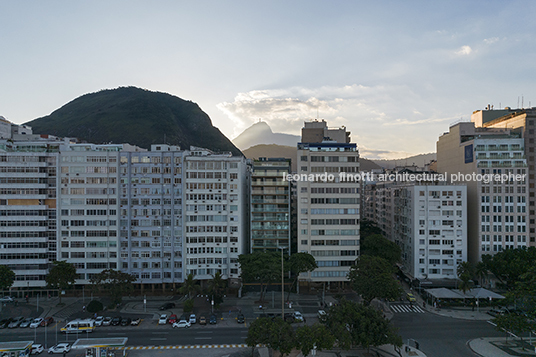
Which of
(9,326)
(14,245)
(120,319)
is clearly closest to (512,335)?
(120,319)

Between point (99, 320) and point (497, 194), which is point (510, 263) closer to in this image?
point (497, 194)

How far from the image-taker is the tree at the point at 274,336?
41.4m

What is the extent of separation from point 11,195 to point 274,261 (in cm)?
6547

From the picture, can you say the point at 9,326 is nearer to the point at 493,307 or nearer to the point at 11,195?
the point at 11,195

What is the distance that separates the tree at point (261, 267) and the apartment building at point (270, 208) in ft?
30.0

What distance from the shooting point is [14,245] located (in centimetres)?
8038

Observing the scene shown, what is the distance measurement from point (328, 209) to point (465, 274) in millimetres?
32343

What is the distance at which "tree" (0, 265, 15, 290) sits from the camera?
236ft

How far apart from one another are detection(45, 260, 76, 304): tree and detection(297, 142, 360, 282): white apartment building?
5252 cm

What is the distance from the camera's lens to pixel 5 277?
72562 mm

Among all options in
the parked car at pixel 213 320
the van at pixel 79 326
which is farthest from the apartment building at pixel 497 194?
the van at pixel 79 326

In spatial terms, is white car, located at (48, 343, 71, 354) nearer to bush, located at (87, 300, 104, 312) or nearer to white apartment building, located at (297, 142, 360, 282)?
bush, located at (87, 300, 104, 312)

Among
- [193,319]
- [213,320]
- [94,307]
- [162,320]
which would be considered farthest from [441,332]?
[94,307]

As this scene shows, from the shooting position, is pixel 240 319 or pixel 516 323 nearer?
pixel 516 323
